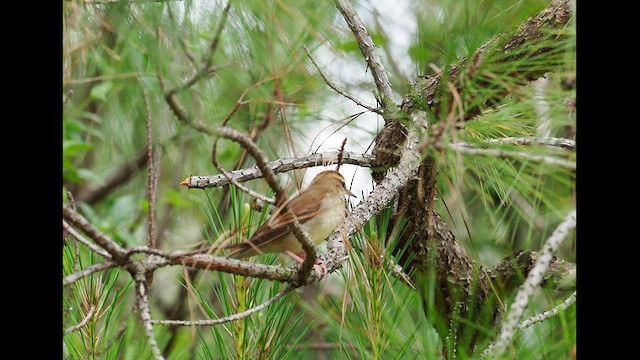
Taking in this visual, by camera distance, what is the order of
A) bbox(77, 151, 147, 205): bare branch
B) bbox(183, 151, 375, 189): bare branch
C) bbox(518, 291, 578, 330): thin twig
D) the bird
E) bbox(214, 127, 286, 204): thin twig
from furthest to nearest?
bbox(77, 151, 147, 205): bare branch < the bird < bbox(183, 151, 375, 189): bare branch < bbox(518, 291, 578, 330): thin twig < bbox(214, 127, 286, 204): thin twig

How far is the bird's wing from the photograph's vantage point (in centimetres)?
151

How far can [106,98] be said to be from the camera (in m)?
2.79

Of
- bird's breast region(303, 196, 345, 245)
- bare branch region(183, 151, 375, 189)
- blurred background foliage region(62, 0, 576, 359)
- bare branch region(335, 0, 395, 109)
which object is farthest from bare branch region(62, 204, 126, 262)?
bare branch region(335, 0, 395, 109)

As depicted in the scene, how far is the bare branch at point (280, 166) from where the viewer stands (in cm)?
175

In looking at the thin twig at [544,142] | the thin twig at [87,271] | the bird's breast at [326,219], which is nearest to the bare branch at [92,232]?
Result: the thin twig at [87,271]

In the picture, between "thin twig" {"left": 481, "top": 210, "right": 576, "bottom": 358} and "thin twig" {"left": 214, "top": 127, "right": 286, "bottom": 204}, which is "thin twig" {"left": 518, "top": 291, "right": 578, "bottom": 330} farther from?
"thin twig" {"left": 214, "top": 127, "right": 286, "bottom": 204}

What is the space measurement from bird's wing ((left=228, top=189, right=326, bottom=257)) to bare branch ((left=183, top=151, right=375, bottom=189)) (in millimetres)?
77

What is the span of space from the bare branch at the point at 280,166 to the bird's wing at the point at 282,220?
8cm

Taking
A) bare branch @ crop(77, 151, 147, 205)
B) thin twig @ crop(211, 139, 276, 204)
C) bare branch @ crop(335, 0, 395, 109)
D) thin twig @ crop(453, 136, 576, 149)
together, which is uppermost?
bare branch @ crop(77, 151, 147, 205)

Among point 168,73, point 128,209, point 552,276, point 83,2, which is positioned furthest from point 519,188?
point 128,209

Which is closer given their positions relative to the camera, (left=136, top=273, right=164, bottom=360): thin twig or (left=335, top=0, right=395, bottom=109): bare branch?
(left=136, top=273, right=164, bottom=360): thin twig

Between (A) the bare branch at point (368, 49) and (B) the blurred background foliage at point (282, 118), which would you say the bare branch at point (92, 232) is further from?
(A) the bare branch at point (368, 49)
